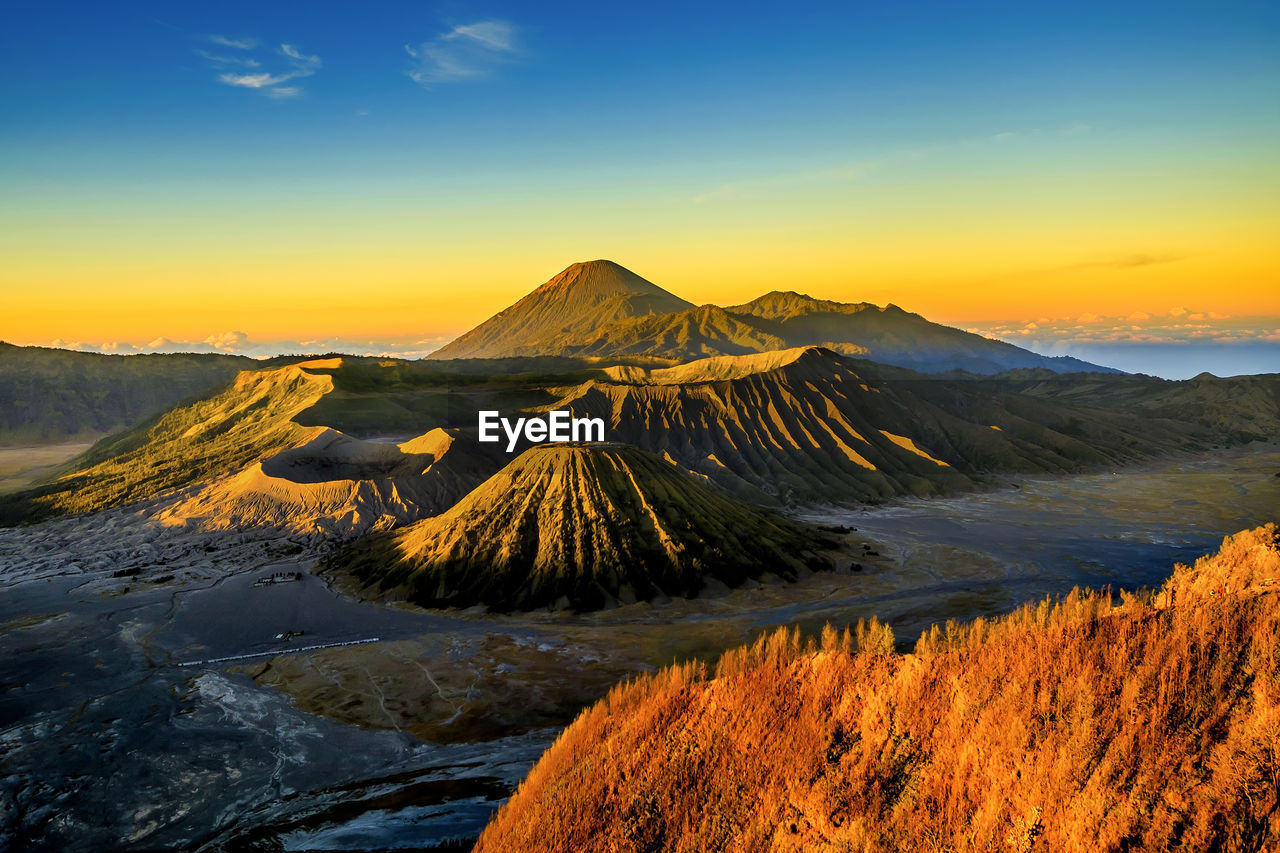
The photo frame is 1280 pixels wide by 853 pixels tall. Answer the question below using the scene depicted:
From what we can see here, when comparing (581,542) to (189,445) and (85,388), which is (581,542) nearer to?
(189,445)

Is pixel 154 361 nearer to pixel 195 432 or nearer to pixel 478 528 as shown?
pixel 195 432

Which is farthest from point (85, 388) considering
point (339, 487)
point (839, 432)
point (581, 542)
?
point (581, 542)

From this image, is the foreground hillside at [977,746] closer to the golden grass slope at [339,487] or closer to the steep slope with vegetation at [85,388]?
the golden grass slope at [339,487]

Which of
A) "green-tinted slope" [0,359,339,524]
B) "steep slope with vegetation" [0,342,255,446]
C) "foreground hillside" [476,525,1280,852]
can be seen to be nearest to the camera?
"foreground hillside" [476,525,1280,852]

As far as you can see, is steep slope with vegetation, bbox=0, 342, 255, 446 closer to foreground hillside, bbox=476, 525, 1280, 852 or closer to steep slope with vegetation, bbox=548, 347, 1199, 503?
steep slope with vegetation, bbox=548, 347, 1199, 503

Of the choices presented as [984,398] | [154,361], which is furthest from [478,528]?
[154,361]

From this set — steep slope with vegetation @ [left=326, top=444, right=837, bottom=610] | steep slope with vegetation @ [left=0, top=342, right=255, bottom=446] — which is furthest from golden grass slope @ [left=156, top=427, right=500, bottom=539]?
steep slope with vegetation @ [left=0, top=342, right=255, bottom=446]
